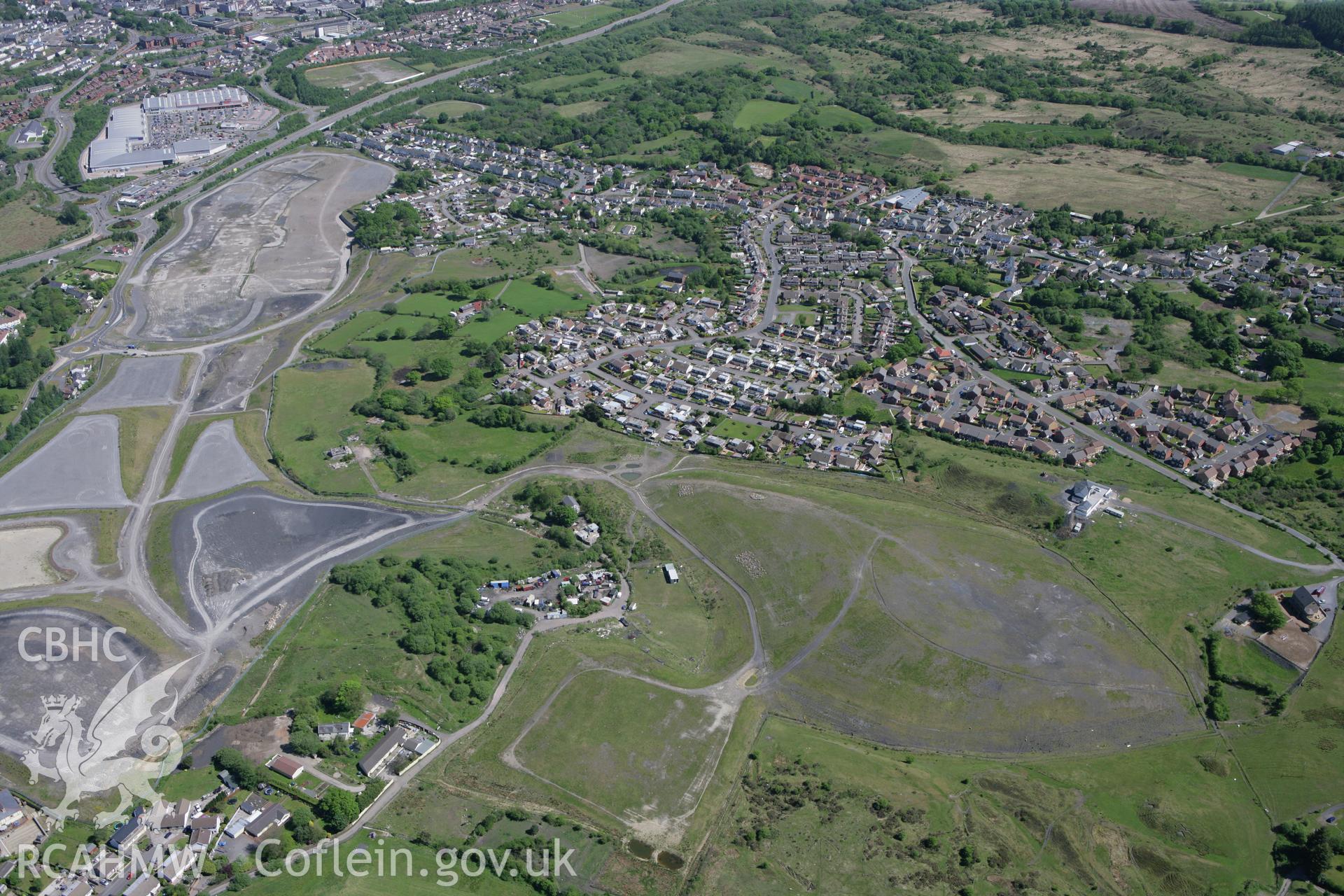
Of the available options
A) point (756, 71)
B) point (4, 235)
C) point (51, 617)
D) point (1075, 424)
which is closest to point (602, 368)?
point (1075, 424)

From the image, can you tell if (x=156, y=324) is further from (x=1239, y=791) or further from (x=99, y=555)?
(x=1239, y=791)

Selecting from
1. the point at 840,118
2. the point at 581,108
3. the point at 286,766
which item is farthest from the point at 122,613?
the point at 840,118

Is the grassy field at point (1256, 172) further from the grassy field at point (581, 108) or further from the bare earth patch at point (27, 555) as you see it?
the bare earth patch at point (27, 555)

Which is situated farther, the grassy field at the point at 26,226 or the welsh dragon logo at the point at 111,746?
the grassy field at the point at 26,226

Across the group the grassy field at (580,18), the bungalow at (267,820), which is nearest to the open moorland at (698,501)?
the bungalow at (267,820)

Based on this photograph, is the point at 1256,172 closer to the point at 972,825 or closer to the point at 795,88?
the point at 795,88
